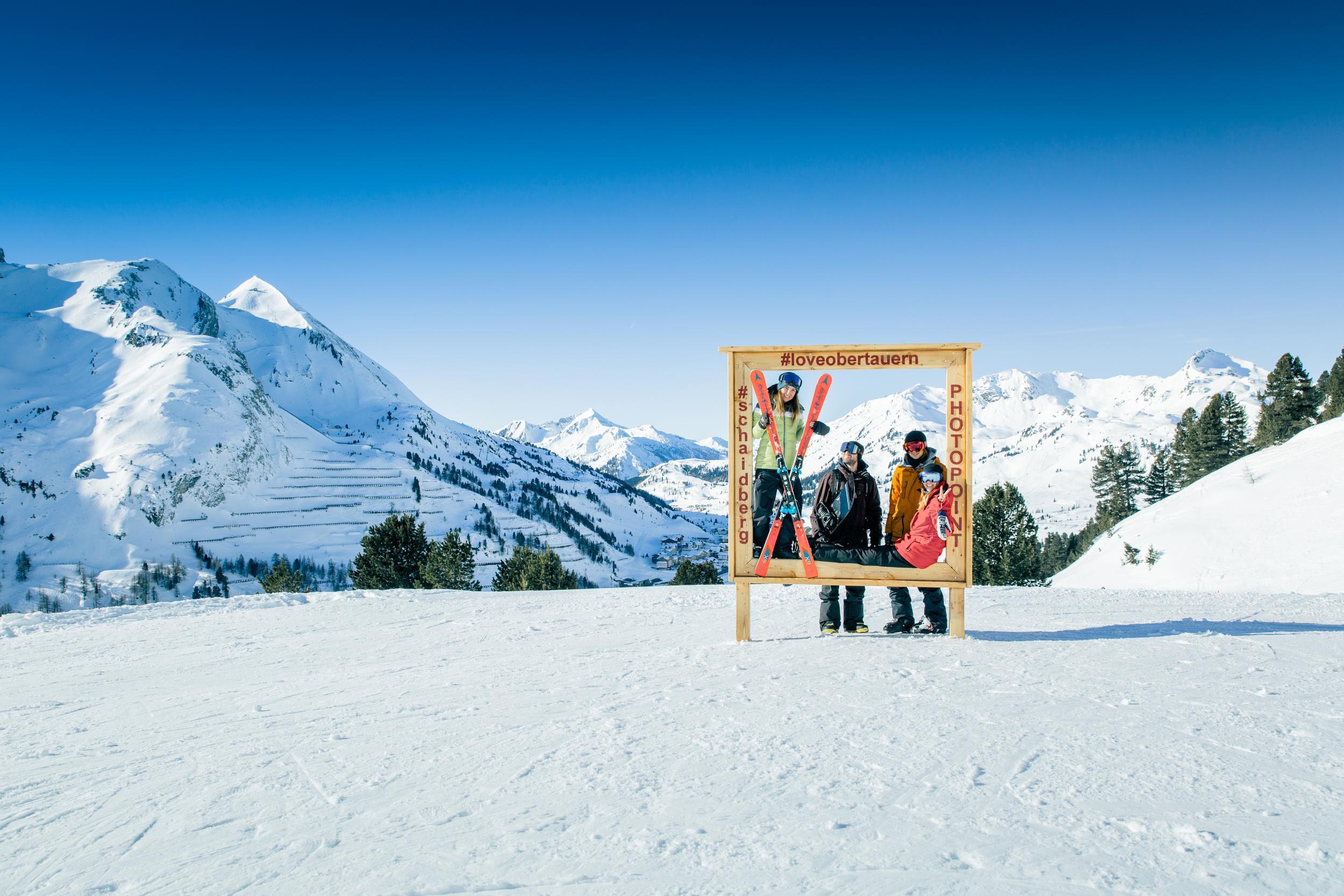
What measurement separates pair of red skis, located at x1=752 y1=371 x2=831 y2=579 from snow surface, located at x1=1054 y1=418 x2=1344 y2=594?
85.2ft

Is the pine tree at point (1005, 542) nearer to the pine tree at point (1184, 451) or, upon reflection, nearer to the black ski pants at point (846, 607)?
the black ski pants at point (846, 607)

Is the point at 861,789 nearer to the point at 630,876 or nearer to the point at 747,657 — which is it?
the point at 630,876

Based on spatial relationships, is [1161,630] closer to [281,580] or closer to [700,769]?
[700,769]

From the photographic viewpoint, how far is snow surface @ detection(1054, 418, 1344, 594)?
28844mm

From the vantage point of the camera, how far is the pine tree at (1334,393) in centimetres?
5841

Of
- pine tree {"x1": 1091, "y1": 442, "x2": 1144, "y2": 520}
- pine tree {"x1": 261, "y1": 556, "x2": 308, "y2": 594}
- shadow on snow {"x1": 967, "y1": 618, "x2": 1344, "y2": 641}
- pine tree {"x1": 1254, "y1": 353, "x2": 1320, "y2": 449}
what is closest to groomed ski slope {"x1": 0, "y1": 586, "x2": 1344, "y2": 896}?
shadow on snow {"x1": 967, "y1": 618, "x2": 1344, "y2": 641}

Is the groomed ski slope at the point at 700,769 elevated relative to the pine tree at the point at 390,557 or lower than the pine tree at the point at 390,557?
elevated

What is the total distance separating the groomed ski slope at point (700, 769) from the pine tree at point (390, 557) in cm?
2920

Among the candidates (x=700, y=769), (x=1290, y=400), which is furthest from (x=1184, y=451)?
(x=700, y=769)

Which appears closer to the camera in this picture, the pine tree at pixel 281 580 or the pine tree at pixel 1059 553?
the pine tree at pixel 281 580

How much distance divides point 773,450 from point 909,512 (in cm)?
184

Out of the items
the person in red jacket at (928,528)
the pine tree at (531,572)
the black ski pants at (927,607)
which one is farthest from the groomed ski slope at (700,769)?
the pine tree at (531,572)

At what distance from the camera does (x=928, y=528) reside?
Result: 822 centimetres

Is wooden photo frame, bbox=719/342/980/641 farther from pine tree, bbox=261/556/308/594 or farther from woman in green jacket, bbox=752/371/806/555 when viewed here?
pine tree, bbox=261/556/308/594
